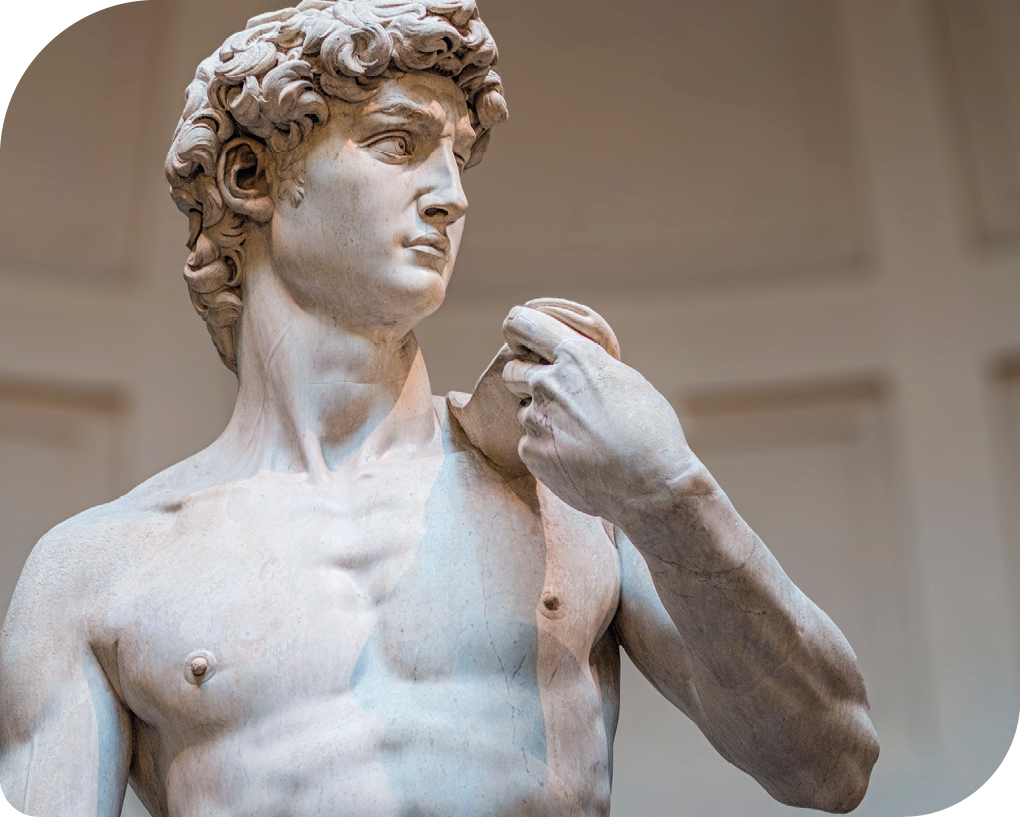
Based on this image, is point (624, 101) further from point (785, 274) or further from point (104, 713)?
point (104, 713)

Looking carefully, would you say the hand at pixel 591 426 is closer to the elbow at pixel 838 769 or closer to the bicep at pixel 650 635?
the bicep at pixel 650 635

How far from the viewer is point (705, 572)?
2.14 metres

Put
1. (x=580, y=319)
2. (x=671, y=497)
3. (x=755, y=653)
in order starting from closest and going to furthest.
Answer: (x=671, y=497)
(x=755, y=653)
(x=580, y=319)

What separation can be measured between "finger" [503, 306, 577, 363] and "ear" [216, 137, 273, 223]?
60cm

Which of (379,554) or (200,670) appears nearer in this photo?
(200,670)

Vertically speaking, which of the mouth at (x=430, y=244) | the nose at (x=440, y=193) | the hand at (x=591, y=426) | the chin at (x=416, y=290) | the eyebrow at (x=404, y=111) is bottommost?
the hand at (x=591, y=426)

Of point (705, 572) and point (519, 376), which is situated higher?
point (519, 376)

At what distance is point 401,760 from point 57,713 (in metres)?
0.54

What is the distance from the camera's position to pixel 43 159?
5.00 metres

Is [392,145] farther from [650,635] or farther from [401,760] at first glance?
[401,760]

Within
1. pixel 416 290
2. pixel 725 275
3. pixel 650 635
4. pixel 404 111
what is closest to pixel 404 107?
pixel 404 111

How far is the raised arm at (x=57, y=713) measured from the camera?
7.57 feet

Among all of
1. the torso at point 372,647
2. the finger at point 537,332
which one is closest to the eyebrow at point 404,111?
the finger at point 537,332

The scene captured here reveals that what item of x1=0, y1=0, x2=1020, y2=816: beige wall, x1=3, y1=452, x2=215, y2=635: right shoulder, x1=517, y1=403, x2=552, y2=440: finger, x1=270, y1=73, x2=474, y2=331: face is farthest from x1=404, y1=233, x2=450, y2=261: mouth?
x1=0, y1=0, x2=1020, y2=816: beige wall
